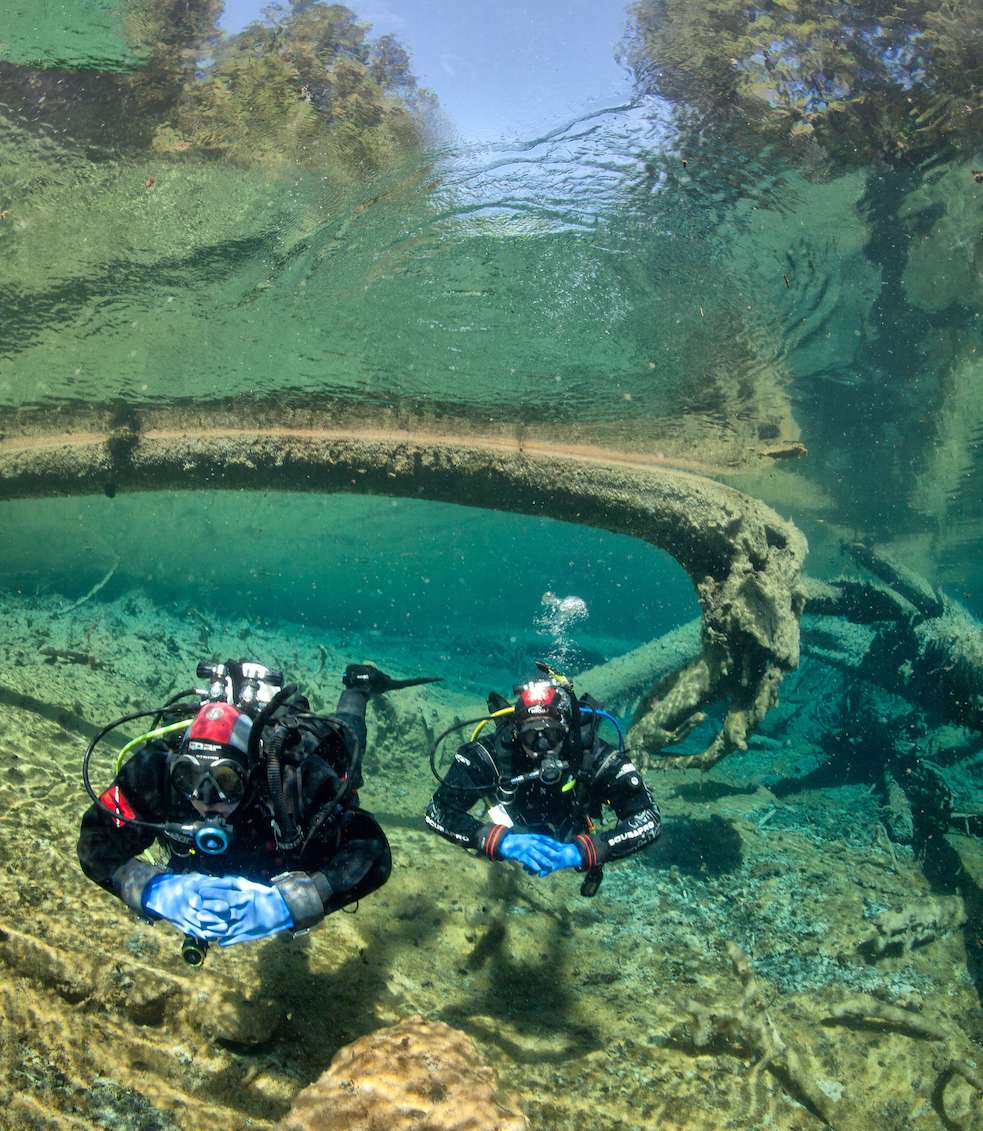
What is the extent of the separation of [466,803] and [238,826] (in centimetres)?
222

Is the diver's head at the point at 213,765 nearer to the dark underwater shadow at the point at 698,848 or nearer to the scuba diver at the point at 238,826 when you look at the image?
the scuba diver at the point at 238,826

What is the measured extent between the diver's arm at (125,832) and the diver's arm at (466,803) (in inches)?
84.2

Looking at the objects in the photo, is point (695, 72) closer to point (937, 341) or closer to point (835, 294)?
point (835, 294)

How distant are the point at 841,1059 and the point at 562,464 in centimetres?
655

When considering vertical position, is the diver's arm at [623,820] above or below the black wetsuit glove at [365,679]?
below

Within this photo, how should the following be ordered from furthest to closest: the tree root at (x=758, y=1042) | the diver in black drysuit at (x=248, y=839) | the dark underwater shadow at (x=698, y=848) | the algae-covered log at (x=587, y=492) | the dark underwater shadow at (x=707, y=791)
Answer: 1. the dark underwater shadow at (x=707, y=791)
2. the dark underwater shadow at (x=698, y=848)
3. the algae-covered log at (x=587, y=492)
4. the tree root at (x=758, y=1042)
5. the diver in black drysuit at (x=248, y=839)

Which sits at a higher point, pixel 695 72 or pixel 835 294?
pixel 695 72

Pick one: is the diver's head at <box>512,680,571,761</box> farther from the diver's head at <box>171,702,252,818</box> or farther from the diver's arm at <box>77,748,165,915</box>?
the diver's arm at <box>77,748,165,915</box>

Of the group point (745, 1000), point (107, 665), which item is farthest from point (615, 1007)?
point (107, 665)

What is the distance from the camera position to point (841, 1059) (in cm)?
450

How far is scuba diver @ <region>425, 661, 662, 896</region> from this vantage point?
15.0ft

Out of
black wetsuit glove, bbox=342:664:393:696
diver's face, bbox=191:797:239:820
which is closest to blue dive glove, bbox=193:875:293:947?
diver's face, bbox=191:797:239:820

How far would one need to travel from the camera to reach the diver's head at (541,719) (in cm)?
469

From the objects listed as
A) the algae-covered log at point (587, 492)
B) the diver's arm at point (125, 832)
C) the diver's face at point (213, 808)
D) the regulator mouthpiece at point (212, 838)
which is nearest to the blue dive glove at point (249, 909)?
the regulator mouthpiece at point (212, 838)
